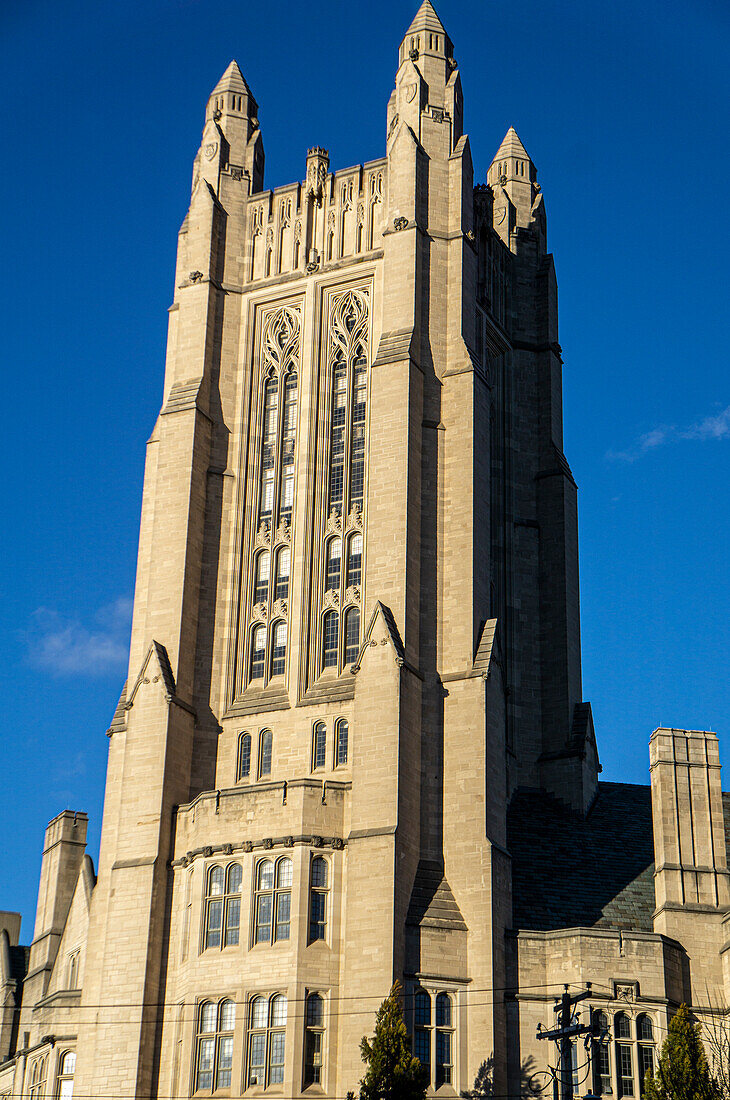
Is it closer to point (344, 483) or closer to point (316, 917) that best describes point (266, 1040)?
point (316, 917)

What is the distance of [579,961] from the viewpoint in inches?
1816

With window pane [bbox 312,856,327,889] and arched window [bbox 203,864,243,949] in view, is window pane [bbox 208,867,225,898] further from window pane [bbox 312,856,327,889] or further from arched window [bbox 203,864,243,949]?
window pane [bbox 312,856,327,889]

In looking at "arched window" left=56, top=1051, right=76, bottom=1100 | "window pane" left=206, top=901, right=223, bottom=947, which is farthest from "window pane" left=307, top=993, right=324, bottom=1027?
"arched window" left=56, top=1051, right=76, bottom=1100

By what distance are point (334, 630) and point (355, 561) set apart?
2.36 meters

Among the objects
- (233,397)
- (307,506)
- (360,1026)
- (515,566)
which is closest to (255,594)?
(307,506)

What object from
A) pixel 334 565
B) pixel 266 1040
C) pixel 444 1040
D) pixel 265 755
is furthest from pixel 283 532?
pixel 444 1040

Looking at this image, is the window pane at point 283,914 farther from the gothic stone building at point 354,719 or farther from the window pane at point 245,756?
the window pane at point 245,756

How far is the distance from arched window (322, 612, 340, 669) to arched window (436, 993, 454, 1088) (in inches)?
446

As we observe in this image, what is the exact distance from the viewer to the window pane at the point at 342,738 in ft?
165

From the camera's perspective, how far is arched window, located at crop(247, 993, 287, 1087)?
44594mm

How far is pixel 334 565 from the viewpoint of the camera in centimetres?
5412

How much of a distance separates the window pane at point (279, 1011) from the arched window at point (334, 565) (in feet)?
44.6

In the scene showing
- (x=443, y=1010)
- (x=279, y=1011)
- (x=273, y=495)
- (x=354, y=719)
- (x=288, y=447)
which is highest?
(x=288, y=447)

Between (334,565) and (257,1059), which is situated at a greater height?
(334,565)
